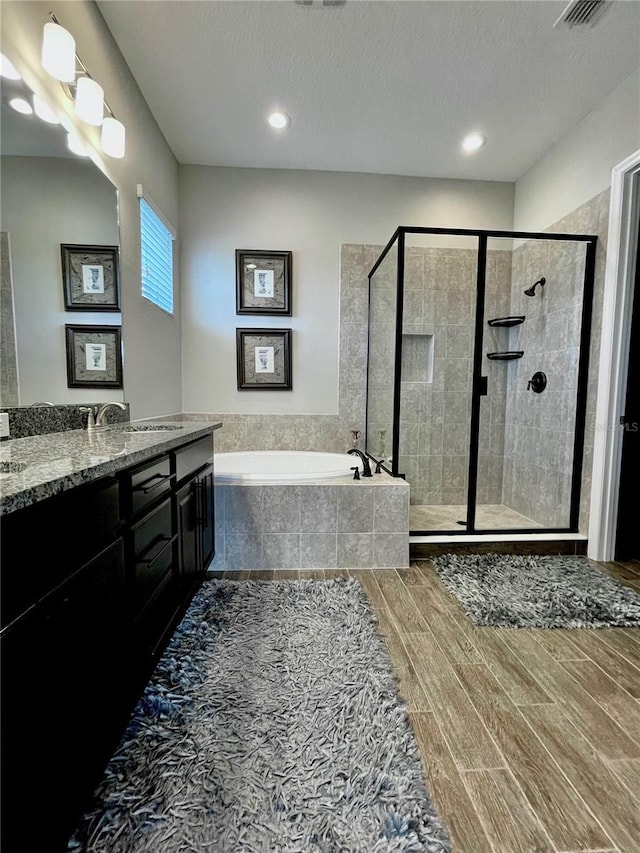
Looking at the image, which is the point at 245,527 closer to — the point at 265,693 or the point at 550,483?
the point at 265,693

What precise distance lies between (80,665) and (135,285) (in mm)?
2040

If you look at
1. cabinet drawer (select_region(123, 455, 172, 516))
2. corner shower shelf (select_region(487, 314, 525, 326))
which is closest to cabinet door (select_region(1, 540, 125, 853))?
cabinet drawer (select_region(123, 455, 172, 516))

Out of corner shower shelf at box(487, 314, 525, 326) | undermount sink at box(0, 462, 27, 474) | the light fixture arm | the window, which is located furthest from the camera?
corner shower shelf at box(487, 314, 525, 326)

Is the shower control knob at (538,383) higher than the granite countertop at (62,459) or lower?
higher

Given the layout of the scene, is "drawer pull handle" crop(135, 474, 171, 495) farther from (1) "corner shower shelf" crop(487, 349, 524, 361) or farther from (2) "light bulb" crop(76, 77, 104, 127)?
(1) "corner shower shelf" crop(487, 349, 524, 361)

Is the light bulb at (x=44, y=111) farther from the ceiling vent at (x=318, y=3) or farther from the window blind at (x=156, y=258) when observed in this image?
the ceiling vent at (x=318, y=3)

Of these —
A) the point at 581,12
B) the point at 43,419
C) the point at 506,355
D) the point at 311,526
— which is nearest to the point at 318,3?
the point at 581,12

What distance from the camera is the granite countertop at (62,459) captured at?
63 cm

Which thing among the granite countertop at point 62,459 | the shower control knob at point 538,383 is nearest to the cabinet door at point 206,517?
the granite countertop at point 62,459

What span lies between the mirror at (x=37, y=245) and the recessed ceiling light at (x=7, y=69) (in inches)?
2.3

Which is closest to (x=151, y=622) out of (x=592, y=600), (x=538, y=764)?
(x=538, y=764)

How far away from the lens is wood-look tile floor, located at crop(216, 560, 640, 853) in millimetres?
912

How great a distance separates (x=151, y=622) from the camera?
3.98 ft

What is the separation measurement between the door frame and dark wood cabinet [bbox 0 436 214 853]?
8.52 ft
